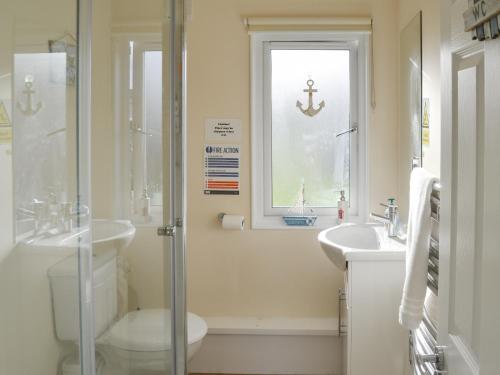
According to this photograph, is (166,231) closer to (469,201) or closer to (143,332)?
(143,332)

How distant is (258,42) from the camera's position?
364cm

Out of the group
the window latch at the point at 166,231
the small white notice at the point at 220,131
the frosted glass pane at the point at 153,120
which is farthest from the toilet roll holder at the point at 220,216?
the frosted glass pane at the point at 153,120

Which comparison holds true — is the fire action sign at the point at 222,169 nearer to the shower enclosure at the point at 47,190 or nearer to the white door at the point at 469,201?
the shower enclosure at the point at 47,190

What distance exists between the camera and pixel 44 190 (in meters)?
1.13

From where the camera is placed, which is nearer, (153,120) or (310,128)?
(153,120)

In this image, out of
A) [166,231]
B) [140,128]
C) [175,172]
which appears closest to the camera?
[140,128]

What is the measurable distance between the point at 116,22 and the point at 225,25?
2.03 meters

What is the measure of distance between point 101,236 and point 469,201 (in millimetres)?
875

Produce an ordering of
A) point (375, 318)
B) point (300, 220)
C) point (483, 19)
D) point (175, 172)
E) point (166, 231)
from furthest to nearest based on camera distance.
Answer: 1. point (300, 220)
2. point (375, 318)
3. point (175, 172)
4. point (166, 231)
5. point (483, 19)

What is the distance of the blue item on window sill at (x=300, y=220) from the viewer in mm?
3678

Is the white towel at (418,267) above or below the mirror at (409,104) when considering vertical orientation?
below

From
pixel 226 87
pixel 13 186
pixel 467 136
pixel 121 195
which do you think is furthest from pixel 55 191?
pixel 226 87

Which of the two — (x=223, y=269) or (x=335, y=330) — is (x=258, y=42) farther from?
(x=335, y=330)

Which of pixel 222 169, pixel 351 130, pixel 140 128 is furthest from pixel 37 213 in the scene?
pixel 351 130
